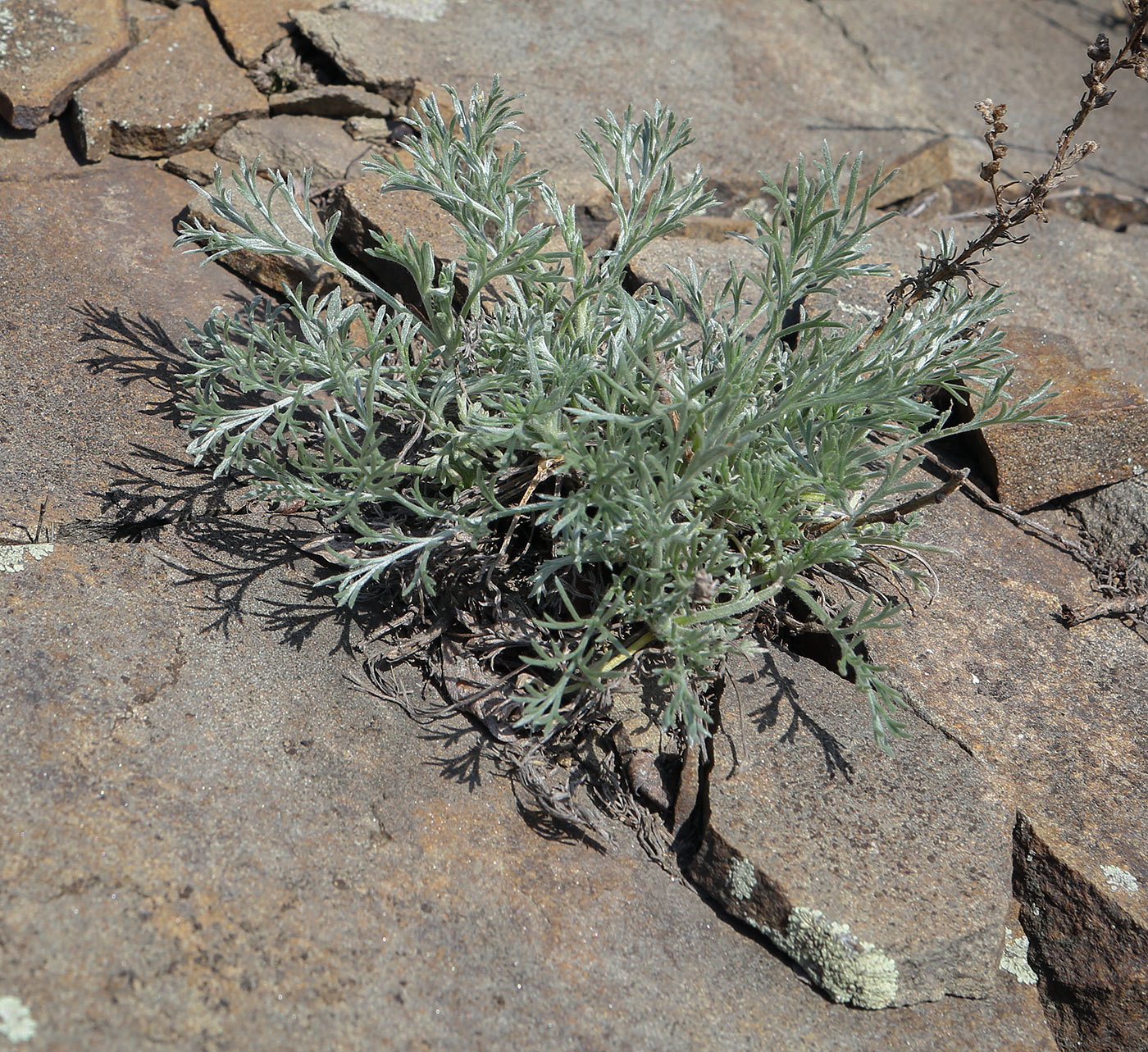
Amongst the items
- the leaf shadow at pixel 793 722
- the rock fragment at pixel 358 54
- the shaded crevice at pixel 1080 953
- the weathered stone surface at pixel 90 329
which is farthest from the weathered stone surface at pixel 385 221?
the shaded crevice at pixel 1080 953

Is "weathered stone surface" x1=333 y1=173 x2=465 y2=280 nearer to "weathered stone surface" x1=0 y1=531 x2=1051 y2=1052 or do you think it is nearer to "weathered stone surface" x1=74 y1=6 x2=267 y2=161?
"weathered stone surface" x1=74 y1=6 x2=267 y2=161

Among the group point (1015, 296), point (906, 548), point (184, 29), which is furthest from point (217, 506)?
point (1015, 296)

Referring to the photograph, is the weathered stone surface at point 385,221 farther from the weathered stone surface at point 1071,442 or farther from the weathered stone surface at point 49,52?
the weathered stone surface at point 1071,442

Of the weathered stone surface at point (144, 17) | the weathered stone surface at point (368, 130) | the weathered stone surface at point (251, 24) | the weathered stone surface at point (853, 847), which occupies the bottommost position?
the weathered stone surface at point (853, 847)

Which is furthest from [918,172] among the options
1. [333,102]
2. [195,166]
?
[195,166]

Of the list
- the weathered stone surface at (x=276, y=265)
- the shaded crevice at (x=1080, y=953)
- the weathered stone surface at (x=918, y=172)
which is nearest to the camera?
the shaded crevice at (x=1080, y=953)

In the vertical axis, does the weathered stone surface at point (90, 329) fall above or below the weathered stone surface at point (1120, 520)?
below
